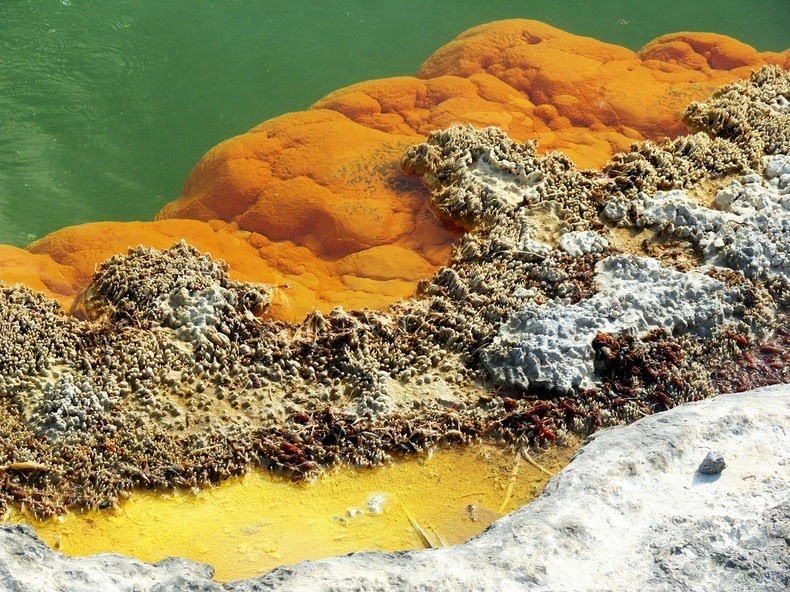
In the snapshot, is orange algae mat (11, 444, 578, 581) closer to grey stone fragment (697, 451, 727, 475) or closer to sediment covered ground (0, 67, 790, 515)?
sediment covered ground (0, 67, 790, 515)

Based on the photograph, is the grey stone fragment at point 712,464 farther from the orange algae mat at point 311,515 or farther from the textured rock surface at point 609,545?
the orange algae mat at point 311,515

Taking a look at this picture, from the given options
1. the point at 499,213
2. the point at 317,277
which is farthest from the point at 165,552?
the point at 499,213

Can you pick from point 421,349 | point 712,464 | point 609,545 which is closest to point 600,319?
point 421,349

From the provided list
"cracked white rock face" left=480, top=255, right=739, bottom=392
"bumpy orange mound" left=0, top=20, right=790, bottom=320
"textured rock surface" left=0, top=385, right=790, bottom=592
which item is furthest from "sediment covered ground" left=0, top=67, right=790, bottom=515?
"textured rock surface" left=0, top=385, right=790, bottom=592

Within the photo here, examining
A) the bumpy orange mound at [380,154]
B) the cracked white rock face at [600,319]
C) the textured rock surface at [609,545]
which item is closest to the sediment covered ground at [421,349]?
the cracked white rock face at [600,319]

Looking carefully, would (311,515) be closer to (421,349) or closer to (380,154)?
(421,349)

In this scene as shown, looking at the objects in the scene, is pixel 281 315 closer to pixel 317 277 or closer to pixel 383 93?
pixel 317 277
